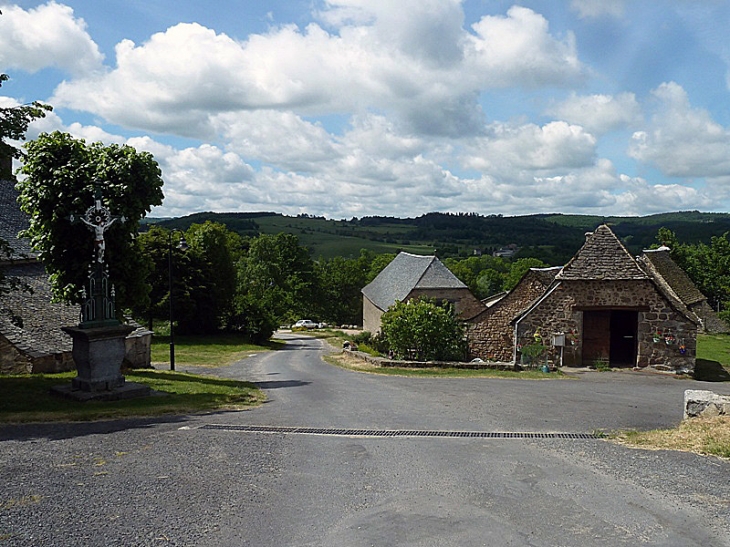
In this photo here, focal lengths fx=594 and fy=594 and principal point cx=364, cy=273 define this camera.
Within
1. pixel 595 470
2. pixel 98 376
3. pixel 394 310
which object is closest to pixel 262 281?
pixel 394 310

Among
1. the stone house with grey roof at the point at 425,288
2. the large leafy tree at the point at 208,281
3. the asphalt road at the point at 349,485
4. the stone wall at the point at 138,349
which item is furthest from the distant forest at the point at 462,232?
the asphalt road at the point at 349,485

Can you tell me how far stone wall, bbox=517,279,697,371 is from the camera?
1989 cm

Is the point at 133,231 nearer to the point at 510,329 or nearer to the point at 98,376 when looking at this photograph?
the point at 98,376

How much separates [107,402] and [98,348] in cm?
117

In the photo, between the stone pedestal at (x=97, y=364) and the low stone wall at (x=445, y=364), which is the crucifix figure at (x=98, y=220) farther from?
the low stone wall at (x=445, y=364)

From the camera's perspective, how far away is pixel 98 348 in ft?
41.4

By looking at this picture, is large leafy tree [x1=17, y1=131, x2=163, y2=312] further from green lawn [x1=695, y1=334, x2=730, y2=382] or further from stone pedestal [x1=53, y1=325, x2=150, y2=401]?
green lawn [x1=695, y1=334, x2=730, y2=382]

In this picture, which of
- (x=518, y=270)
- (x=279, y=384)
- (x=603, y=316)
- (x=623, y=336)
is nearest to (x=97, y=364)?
(x=279, y=384)

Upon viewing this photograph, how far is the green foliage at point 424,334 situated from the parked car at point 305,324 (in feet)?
161

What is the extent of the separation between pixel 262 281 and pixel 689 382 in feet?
177

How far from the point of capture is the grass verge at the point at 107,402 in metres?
10.8

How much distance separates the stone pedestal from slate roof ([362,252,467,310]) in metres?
26.7

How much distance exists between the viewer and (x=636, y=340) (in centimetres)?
2041

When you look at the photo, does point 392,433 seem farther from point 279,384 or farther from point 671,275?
point 671,275
